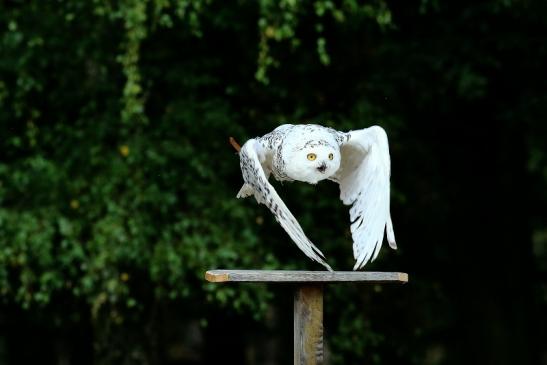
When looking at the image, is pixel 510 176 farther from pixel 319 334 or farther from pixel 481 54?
pixel 319 334

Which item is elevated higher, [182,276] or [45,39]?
→ [45,39]

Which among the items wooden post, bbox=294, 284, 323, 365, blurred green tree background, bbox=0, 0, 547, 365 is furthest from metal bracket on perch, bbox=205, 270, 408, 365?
blurred green tree background, bbox=0, 0, 547, 365

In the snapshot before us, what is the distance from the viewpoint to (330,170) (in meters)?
3.33

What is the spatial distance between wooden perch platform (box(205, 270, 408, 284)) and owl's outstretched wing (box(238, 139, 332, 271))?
0.07 meters

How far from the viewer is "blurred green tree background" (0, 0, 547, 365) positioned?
224 inches

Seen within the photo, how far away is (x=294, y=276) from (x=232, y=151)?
2.86 m

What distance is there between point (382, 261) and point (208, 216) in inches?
50.2

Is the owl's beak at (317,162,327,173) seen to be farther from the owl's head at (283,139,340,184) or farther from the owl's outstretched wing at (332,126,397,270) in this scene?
the owl's outstretched wing at (332,126,397,270)

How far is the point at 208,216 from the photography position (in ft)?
19.1

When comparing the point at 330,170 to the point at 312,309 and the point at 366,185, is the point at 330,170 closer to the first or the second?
the point at 366,185

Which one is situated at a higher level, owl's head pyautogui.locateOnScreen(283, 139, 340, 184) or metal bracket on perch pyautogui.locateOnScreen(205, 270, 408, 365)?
owl's head pyautogui.locateOnScreen(283, 139, 340, 184)

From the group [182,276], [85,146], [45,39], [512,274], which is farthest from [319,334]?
[512,274]

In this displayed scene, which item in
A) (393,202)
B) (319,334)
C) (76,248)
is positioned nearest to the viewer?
(319,334)

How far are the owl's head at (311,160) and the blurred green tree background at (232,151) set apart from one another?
1.89 meters
